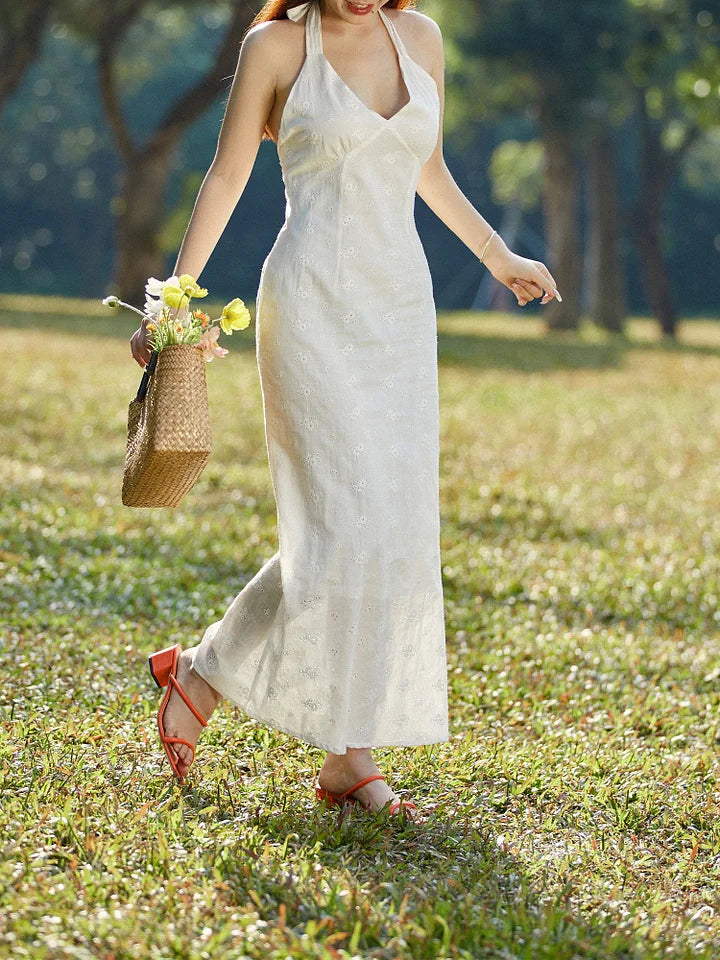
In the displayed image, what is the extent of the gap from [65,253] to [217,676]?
4831cm

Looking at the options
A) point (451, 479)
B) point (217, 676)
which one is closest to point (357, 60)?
point (217, 676)

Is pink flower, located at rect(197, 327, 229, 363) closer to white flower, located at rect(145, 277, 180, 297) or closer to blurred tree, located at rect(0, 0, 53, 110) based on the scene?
white flower, located at rect(145, 277, 180, 297)

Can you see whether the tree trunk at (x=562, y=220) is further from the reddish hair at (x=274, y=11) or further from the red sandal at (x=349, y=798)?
the red sandal at (x=349, y=798)

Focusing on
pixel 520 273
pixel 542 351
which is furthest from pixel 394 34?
pixel 542 351

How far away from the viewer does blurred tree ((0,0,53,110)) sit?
78.6 feet

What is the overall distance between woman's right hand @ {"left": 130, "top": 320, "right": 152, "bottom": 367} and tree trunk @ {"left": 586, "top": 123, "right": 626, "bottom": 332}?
88.3ft

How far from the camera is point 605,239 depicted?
97.5ft

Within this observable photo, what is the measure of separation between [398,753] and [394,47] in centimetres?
191

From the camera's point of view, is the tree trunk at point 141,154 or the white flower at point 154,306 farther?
the tree trunk at point 141,154

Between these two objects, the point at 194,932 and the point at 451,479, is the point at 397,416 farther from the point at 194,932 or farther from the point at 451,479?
the point at 451,479

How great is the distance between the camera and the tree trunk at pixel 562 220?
27641 mm


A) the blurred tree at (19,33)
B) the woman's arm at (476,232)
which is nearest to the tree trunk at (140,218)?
the blurred tree at (19,33)

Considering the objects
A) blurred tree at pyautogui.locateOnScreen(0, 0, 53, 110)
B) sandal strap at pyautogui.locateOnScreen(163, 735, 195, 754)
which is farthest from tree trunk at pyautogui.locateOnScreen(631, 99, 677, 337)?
sandal strap at pyautogui.locateOnScreen(163, 735, 195, 754)

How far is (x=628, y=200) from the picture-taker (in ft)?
163
